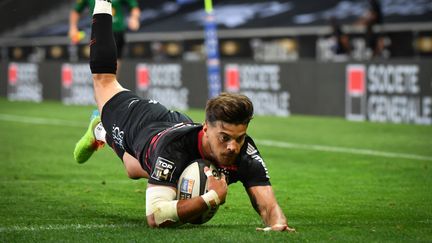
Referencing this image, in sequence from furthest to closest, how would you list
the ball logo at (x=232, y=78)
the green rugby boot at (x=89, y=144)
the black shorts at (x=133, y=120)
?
the ball logo at (x=232, y=78) < the green rugby boot at (x=89, y=144) < the black shorts at (x=133, y=120)

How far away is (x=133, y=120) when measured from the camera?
7961 mm

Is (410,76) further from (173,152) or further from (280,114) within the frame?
(173,152)

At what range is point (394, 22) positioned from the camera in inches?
1016

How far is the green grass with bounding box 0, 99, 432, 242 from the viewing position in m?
7.09

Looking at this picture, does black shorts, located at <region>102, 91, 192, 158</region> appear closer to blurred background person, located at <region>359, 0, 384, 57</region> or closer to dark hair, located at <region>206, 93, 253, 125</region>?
dark hair, located at <region>206, 93, 253, 125</region>

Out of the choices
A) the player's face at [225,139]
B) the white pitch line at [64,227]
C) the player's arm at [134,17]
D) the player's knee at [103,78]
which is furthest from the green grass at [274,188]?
the player's arm at [134,17]

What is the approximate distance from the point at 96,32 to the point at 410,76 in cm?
1058

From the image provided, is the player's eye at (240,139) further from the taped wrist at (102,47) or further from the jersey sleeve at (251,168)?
the taped wrist at (102,47)

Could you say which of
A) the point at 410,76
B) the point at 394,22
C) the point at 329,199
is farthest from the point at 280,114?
the point at 329,199

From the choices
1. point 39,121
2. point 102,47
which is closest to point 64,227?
point 102,47

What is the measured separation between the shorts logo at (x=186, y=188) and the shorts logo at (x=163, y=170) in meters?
0.11

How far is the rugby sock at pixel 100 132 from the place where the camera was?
8994 mm

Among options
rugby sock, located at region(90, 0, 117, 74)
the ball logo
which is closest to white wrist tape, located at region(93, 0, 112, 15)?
rugby sock, located at region(90, 0, 117, 74)

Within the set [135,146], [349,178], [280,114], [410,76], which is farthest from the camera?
[280,114]
